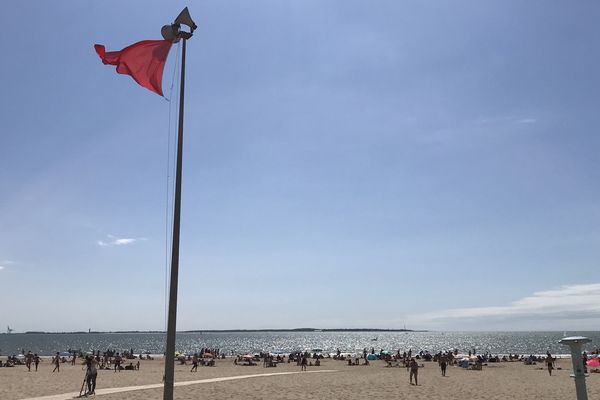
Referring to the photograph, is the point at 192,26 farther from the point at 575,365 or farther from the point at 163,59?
the point at 575,365

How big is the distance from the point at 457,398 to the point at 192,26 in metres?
17.5

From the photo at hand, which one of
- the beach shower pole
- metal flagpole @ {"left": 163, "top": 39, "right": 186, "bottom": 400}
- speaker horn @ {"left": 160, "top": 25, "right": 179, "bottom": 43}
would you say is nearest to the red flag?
speaker horn @ {"left": 160, "top": 25, "right": 179, "bottom": 43}

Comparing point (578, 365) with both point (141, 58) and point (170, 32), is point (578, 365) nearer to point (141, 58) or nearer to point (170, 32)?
point (170, 32)

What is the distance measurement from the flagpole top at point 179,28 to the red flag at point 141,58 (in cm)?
27

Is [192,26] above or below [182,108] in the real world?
above

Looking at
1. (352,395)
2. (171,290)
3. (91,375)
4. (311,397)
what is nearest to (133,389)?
(91,375)

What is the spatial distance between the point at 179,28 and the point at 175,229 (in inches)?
152

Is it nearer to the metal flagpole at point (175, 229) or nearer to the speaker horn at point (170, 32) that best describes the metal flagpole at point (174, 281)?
the metal flagpole at point (175, 229)

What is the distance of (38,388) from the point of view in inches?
882

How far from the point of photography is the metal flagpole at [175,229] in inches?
318

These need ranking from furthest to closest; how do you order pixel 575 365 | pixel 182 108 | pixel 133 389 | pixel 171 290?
pixel 133 389 → pixel 182 108 → pixel 171 290 → pixel 575 365

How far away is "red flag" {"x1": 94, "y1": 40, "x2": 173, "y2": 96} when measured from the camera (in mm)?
9875

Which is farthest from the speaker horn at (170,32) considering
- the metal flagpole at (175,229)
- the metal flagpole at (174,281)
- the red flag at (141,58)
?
the metal flagpole at (174,281)

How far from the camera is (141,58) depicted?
994 cm
